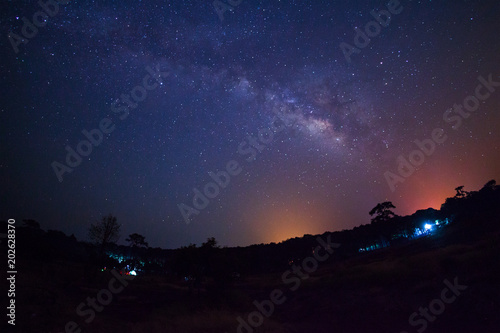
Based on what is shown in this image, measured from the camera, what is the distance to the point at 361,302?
20.8 m

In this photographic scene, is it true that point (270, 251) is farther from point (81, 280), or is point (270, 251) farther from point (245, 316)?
point (245, 316)

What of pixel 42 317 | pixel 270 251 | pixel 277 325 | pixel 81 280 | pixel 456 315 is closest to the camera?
pixel 42 317

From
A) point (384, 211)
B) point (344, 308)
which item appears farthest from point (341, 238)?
point (344, 308)

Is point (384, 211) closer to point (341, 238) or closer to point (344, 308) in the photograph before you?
point (341, 238)

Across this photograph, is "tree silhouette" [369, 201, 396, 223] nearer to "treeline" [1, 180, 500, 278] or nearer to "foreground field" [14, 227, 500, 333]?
"treeline" [1, 180, 500, 278]

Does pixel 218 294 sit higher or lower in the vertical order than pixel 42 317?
lower

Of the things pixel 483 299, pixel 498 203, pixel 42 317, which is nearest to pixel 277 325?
pixel 483 299

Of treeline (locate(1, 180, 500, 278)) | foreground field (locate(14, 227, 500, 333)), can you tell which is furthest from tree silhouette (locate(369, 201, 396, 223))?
foreground field (locate(14, 227, 500, 333))

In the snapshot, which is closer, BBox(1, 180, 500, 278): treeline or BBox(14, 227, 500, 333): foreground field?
BBox(14, 227, 500, 333): foreground field

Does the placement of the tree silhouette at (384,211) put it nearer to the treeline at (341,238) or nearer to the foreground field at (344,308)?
the treeline at (341,238)

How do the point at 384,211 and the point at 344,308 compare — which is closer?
the point at 344,308

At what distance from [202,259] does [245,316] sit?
9176mm

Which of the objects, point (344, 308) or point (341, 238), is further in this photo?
point (341, 238)

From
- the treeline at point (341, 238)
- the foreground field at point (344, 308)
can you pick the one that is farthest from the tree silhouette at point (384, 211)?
the foreground field at point (344, 308)
